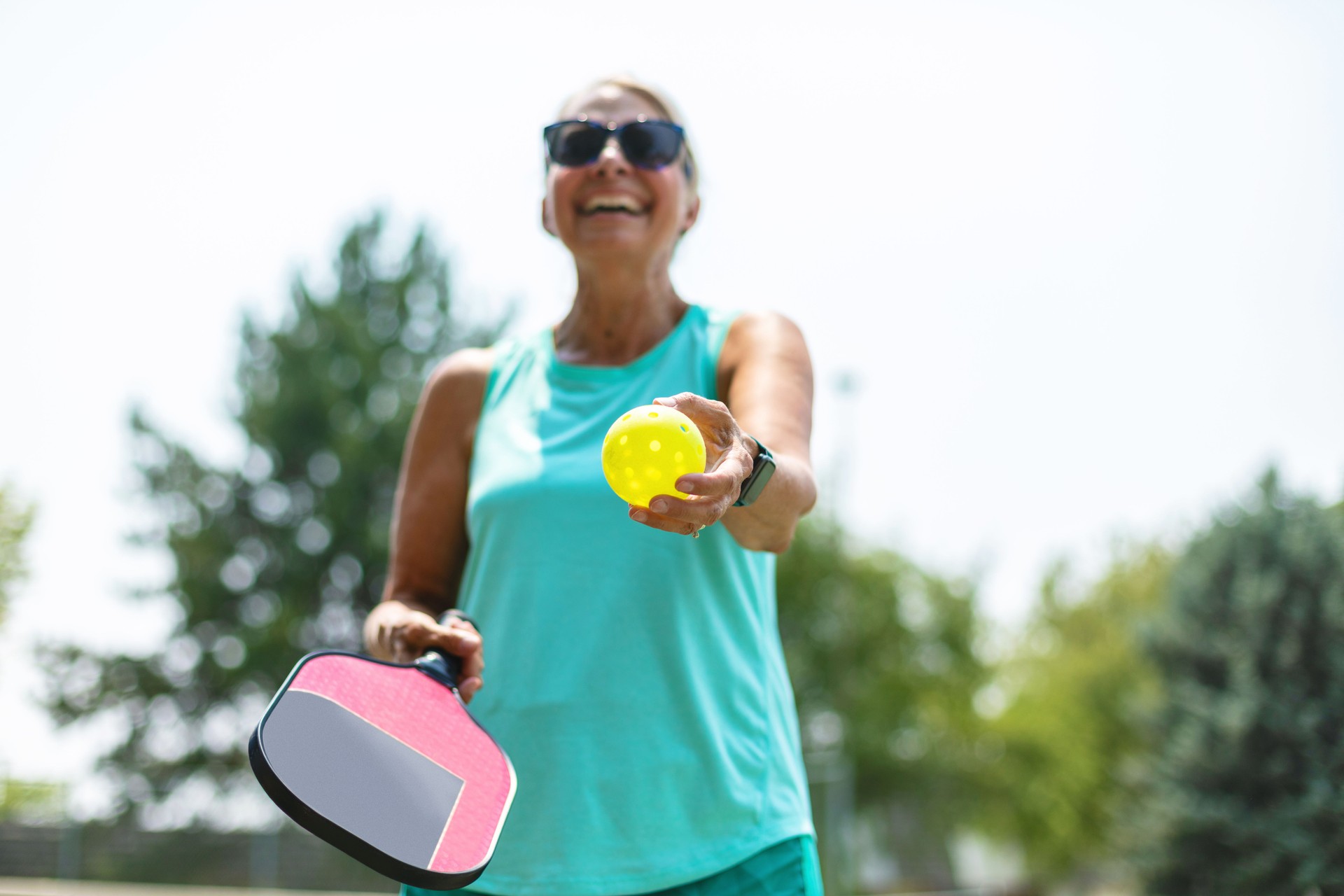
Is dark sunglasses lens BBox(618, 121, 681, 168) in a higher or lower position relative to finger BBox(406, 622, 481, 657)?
higher

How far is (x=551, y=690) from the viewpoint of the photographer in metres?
2.30

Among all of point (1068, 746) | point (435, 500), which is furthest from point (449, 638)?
point (1068, 746)

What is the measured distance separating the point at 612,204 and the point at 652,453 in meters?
1.04

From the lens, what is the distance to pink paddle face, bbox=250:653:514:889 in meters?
1.89

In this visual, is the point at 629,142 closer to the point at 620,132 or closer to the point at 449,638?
the point at 620,132

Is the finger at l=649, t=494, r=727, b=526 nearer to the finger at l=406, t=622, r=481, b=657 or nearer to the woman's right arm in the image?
the finger at l=406, t=622, r=481, b=657

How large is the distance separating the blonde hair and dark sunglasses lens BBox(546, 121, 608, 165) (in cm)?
12

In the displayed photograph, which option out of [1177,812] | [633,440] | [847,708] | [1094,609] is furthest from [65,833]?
[1094,609]

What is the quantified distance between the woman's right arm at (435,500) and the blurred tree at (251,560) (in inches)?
987

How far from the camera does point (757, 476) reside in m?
1.94

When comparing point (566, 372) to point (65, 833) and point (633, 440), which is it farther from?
point (65, 833)

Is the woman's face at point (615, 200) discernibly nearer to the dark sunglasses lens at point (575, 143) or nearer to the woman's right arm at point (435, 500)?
the dark sunglasses lens at point (575, 143)

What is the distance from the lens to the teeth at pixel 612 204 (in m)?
2.66

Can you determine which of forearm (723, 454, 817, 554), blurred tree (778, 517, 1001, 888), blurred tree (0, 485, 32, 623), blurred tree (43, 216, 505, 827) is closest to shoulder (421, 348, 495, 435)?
forearm (723, 454, 817, 554)
